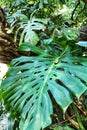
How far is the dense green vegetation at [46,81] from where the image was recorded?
Result: 1.29m

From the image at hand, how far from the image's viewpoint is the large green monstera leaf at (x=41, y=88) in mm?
1257

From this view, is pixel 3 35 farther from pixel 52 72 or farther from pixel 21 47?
pixel 52 72

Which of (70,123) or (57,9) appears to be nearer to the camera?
(70,123)

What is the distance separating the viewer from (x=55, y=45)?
6.20 feet

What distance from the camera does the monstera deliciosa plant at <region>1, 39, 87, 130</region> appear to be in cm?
126

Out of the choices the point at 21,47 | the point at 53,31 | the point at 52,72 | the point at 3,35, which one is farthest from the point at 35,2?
the point at 52,72

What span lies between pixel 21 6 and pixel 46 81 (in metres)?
1.47

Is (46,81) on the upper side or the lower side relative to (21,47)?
lower

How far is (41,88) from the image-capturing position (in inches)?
54.0

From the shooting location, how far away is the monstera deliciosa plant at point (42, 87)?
1258 mm

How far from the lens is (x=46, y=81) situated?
1415 mm

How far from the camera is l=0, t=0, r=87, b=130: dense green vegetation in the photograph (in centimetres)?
129

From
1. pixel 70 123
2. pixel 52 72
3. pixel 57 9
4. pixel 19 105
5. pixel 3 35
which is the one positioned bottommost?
pixel 70 123

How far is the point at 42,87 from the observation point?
137cm
